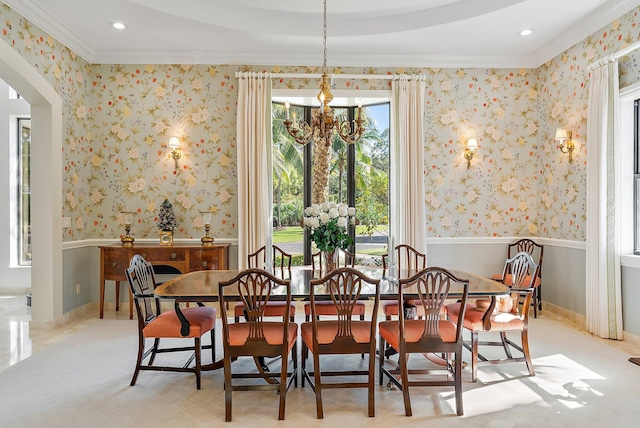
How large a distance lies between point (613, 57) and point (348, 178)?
332 centimetres

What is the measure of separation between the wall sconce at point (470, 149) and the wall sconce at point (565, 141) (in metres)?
0.93

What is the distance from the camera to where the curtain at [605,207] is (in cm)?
441

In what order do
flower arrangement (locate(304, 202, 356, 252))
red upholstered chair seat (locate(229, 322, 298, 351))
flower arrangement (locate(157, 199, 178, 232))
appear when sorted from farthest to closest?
flower arrangement (locate(157, 199, 178, 232)), flower arrangement (locate(304, 202, 356, 252)), red upholstered chair seat (locate(229, 322, 298, 351))

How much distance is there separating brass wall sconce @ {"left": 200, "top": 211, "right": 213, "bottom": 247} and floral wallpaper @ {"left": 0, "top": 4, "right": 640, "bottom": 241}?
0.18m

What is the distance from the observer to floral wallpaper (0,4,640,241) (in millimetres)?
5688

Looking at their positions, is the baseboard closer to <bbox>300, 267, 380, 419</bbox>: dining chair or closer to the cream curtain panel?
<bbox>300, 267, 380, 419</bbox>: dining chair

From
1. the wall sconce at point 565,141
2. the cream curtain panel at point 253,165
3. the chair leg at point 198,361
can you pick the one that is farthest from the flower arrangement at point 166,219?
the wall sconce at point 565,141

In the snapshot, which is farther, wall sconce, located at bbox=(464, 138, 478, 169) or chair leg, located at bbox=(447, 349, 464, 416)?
wall sconce, located at bbox=(464, 138, 478, 169)

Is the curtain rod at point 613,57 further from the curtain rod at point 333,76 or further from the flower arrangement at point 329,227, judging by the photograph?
the flower arrangement at point 329,227

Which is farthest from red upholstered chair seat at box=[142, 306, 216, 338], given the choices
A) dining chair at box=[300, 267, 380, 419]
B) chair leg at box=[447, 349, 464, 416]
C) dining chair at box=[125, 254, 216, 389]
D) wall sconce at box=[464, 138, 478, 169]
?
wall sconce at box=[464, 138, 478, 169]

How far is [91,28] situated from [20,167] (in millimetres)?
3437

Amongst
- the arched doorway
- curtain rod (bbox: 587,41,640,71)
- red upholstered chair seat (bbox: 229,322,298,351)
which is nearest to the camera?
red upholstered chair seat (bbox: 229,322,298,351)

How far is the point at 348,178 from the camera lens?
6.38 m

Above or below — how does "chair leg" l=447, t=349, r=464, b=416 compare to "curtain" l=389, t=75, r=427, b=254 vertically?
below
